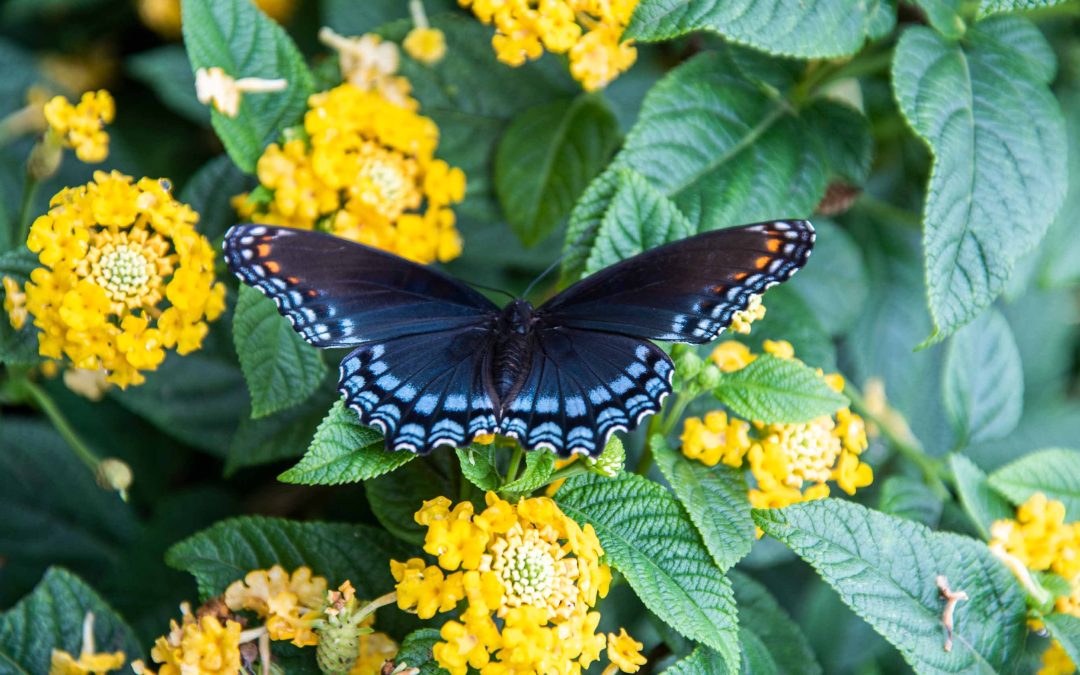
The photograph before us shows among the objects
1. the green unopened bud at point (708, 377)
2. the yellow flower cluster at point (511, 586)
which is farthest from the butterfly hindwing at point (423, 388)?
the green unopened bud at point (708, 377)

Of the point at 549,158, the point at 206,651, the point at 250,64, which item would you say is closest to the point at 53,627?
the point at 206,651

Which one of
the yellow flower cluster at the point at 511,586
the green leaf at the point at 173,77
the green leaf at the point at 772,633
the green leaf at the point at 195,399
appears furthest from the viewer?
A: the green leaf at the point at 173,77

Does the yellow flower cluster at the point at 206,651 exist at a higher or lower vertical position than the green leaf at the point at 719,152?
lower

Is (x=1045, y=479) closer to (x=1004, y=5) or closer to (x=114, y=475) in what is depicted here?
(x=1004, y=5)

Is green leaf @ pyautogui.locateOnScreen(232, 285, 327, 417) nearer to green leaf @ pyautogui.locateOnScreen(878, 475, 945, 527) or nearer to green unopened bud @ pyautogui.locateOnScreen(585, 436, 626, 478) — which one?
green unopened bud @ pyautogui.locateOnScreen(585, 436, 626, 478)

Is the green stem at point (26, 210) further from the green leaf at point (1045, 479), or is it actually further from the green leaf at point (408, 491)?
the green leaf at point (1045, 479)

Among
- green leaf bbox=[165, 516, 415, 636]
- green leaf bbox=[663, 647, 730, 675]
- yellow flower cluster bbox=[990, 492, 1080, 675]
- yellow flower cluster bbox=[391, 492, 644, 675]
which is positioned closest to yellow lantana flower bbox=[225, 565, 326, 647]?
green leaf bbox=[165, 516, 415, 636]

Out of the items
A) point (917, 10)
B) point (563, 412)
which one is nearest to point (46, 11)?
point (563, 412)

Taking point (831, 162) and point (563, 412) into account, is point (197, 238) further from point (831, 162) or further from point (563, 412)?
point (831, 162)
